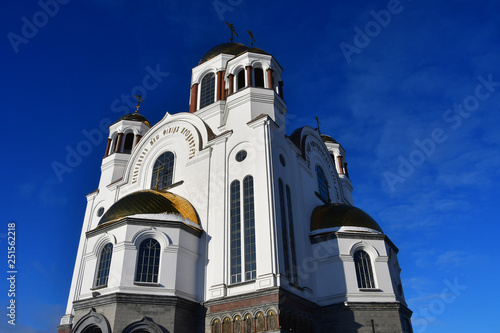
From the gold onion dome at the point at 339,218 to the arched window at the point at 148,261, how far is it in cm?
648

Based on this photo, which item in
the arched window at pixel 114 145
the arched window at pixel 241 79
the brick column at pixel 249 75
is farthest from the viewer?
the arched window at pixel 114 145

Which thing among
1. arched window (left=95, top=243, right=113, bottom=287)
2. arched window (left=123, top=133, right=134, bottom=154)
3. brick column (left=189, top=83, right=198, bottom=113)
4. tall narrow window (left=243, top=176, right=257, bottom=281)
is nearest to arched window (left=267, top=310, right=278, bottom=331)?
tall narrow window (left=243, top=176, right=257, bottom=281)

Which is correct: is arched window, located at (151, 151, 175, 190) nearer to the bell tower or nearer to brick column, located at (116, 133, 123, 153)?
the bell tower

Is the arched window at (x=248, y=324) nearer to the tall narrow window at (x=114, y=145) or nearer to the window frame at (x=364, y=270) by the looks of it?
the window frame at (x=364, y=270)

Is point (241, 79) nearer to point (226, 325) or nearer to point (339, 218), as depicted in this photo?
point (339, 218)

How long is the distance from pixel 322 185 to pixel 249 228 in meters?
7.70

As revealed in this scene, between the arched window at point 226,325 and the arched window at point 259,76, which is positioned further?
the arched window at point 259,76

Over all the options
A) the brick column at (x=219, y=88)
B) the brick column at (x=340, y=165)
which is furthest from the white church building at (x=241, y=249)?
the brick column at (x=340, y=165)

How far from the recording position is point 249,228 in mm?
14367

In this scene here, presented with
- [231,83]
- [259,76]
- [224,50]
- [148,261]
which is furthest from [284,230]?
[224,50]

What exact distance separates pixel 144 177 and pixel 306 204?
8.68 metres

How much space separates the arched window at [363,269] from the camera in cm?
1521

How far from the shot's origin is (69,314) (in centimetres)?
1778

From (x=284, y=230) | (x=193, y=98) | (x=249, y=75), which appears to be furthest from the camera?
(x=193, y=98)
